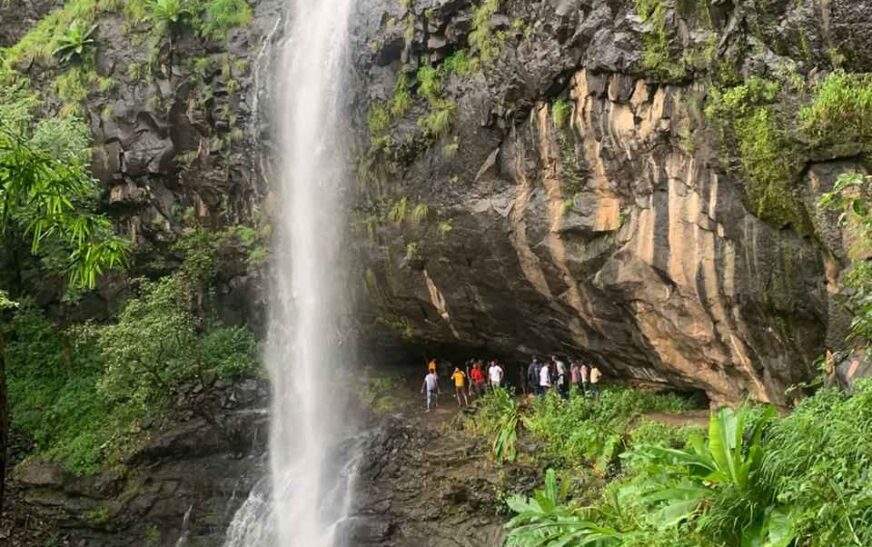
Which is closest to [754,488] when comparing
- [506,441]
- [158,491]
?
[506,441]

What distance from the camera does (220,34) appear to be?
16922 millimetres

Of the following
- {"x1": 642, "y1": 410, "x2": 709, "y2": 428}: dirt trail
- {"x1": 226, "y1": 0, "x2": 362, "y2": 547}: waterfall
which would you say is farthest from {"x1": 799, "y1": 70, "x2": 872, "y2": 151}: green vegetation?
{"x1": 226, "y1": 0, "x2": 362, "y2": 547}: waterfall

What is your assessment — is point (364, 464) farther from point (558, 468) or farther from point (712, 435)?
point (712, 435)

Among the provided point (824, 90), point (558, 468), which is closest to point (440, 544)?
point (558, 468)

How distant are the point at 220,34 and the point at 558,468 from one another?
12959 mm

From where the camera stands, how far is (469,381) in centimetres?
1467

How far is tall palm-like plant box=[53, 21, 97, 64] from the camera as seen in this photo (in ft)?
56.3

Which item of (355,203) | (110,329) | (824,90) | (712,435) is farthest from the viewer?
(355,203)

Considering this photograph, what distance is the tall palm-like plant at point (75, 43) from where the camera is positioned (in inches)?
675

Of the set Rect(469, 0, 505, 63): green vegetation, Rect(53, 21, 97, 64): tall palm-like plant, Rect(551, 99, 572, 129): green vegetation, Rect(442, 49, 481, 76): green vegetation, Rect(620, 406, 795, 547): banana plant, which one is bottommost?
Rect(620, 406, 795, 547): banana plant

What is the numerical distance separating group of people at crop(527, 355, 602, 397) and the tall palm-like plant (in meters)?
13.6

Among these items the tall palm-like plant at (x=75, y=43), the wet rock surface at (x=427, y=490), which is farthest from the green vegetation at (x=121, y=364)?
the tall palm-like plant at (x=75, y=43)

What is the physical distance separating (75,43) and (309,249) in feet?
26.4

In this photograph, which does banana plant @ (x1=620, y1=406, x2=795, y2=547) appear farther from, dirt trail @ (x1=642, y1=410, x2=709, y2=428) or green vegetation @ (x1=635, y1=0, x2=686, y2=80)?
dirt trail @ (x1=642, y1=410, x2=709, y2=428)
